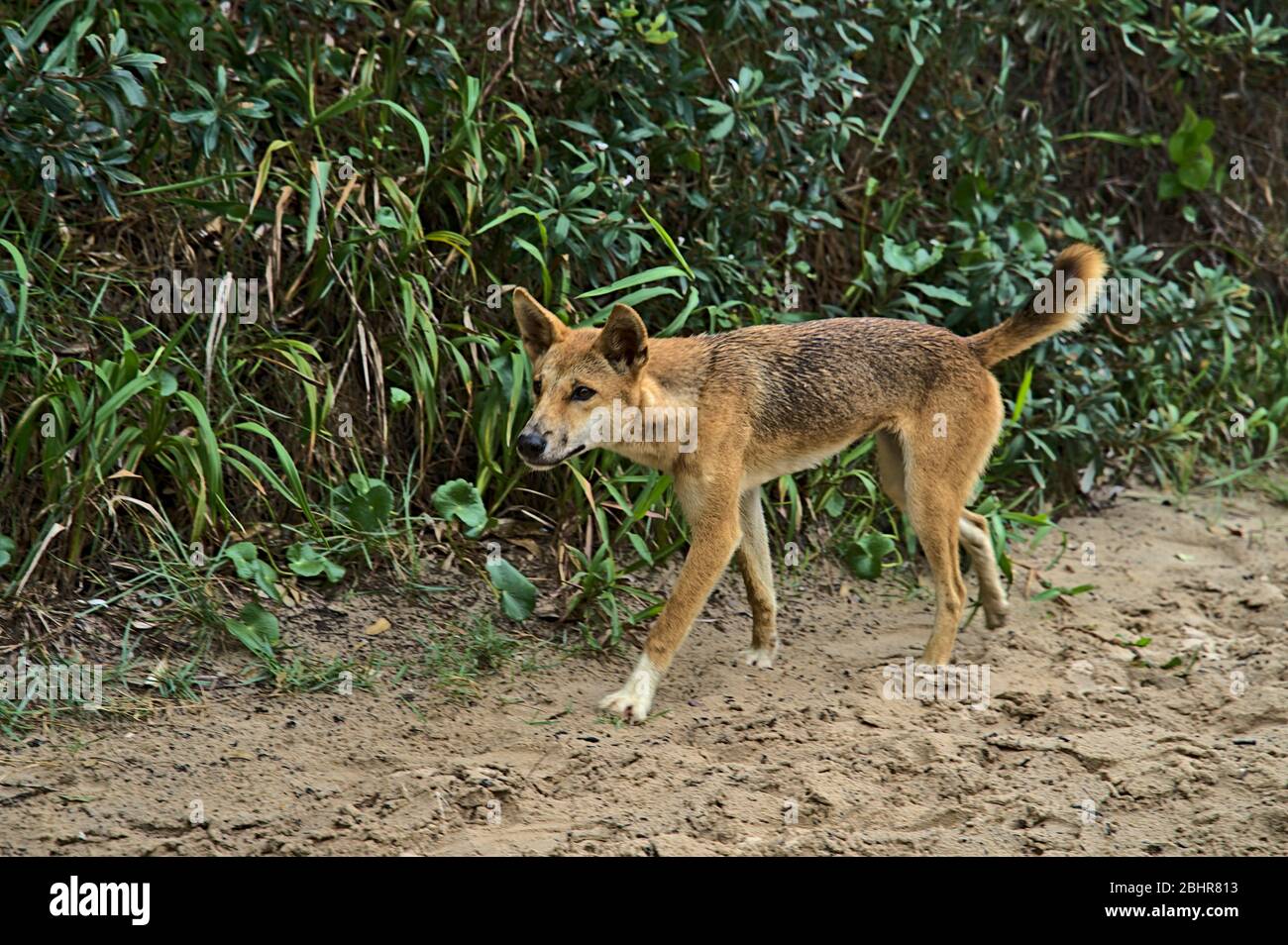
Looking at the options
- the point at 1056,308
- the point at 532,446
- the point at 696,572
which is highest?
the point at 1056,308

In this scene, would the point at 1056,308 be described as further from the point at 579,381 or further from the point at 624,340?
the point at 579,381

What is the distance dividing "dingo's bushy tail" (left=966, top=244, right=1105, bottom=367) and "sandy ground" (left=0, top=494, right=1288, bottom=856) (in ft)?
3.87

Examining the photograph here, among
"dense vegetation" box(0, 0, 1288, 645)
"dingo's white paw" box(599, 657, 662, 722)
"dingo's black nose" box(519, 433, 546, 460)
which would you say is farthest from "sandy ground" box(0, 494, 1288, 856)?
"dingo's black nose" box(519, 433, 546, 460)

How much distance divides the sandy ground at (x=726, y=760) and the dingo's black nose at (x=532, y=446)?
0.87m

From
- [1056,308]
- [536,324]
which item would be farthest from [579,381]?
[1056,308]

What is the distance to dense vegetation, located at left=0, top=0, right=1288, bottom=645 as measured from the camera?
196 inches

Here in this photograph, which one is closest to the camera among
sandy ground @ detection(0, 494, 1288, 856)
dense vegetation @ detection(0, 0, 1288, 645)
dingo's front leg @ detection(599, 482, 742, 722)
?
sandy ground @ detection(0, 494, 1288, 856)

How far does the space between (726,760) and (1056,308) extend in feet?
7.15

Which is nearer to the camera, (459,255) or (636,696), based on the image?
(636,696)

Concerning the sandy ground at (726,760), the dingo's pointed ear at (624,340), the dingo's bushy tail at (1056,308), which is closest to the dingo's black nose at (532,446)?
the dingo's pointed ear at (624,340)

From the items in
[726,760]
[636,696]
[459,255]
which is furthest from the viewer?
[459,255]

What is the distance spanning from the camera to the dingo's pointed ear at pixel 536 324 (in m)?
4.86

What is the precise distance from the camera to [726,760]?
4.39 meters

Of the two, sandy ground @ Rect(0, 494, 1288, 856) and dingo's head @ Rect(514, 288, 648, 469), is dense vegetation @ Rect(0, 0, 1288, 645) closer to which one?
sandy ground @ Rect(0, 494, 1288, 856)
